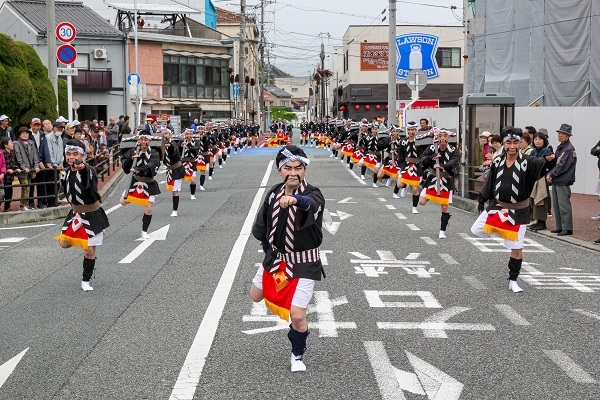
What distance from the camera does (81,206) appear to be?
10086 mm

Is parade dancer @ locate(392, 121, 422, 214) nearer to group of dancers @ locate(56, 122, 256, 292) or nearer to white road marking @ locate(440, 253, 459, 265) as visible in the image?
group of dancers @ locate(56, 122, 256, 292)

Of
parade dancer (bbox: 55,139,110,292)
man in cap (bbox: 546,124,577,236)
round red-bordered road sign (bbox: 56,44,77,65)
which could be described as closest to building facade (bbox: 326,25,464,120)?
round red-bordered road sign (bbox: 56,44,77,65)

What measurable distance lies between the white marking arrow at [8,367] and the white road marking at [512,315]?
14.8ft

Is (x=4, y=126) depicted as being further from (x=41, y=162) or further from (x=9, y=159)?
(x=41, y=162)

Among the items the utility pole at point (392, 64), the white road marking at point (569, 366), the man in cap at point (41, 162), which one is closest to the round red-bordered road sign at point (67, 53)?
the man in cap at point (41, 162)

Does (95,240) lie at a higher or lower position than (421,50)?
lower

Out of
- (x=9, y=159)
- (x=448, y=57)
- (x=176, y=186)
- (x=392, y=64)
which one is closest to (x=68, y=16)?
(x=392, y=64)

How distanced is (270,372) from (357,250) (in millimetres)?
6431

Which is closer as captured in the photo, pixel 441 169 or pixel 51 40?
pixel 441 169

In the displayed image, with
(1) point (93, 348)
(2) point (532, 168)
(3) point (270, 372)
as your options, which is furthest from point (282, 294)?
(2) point (532, 168)

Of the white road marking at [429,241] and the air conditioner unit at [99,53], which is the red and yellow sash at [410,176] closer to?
the white road marking at [429,241]

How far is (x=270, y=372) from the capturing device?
248 inches

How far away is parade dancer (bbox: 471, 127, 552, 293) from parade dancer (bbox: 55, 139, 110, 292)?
483 cm

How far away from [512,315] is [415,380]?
2.60 metres
